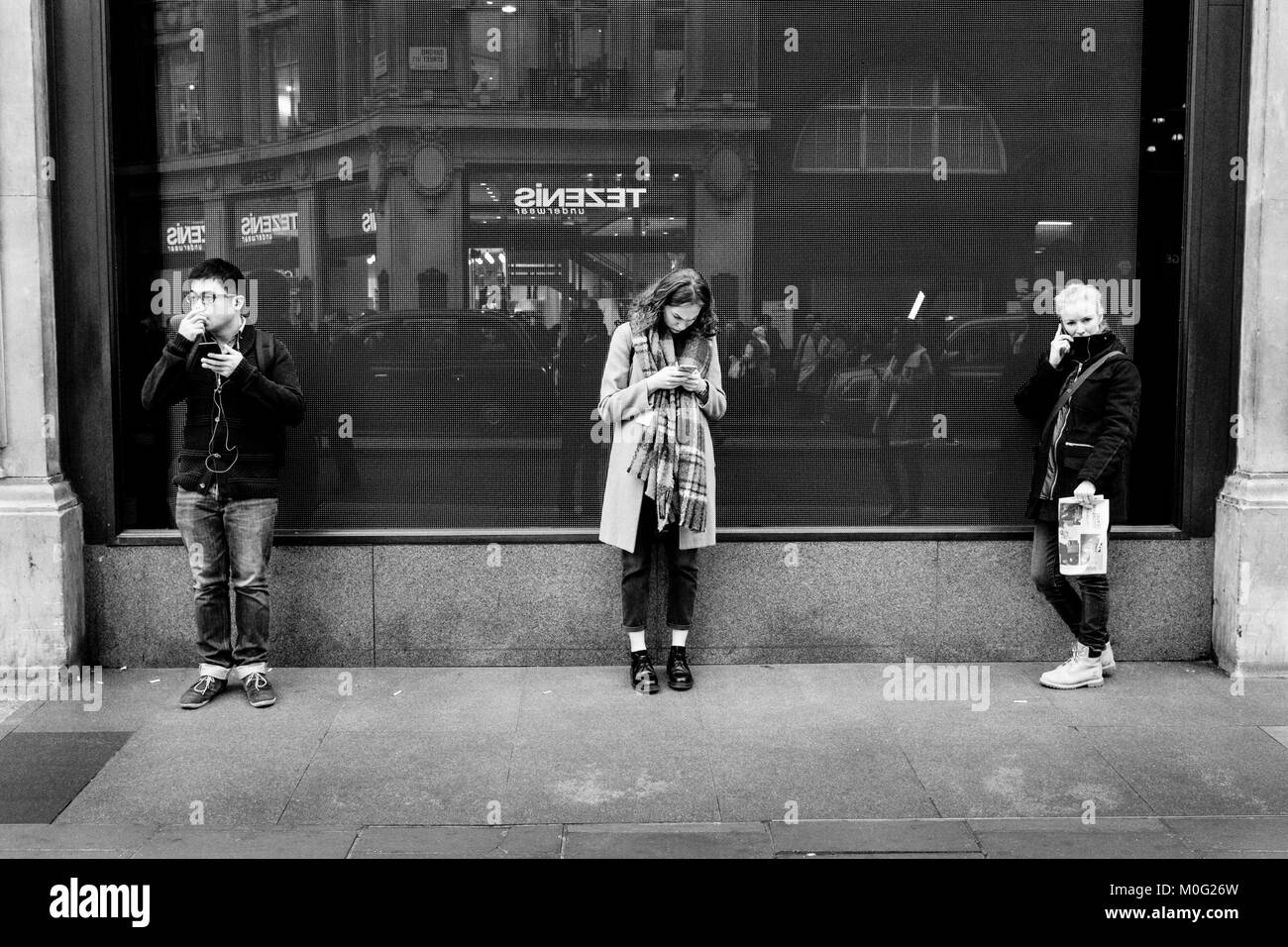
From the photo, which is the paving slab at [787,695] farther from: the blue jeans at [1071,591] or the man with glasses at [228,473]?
the man with glasses at [228,473]

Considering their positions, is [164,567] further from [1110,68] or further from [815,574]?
[1110,68]

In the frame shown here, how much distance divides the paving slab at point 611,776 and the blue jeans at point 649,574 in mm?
738

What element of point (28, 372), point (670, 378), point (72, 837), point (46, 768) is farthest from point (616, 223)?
point (72, 837)

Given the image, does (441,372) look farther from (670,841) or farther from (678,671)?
(670,841)

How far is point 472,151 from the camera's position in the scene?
712 cm

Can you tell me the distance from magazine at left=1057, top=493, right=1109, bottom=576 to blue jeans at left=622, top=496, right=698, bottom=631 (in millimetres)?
1978

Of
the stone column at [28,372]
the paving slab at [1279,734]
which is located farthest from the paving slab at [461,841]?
the paving slab at [1279,734]

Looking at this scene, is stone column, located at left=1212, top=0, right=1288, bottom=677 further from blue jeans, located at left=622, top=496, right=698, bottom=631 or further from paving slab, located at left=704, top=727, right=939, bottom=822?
blue jeans, located at left=622, top=496, right=698, bottom=631

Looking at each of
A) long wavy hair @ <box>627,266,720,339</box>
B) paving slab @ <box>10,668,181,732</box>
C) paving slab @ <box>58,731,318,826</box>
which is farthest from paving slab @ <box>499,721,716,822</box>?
long wavy hair @ <box>627,266,720,339</box>

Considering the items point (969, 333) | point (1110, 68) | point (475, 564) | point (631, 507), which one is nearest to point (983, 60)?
point (1110, 68)

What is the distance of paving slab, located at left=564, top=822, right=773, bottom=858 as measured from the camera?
468 cm

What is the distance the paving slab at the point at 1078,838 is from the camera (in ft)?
15.4

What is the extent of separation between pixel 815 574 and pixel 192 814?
11.9 feet

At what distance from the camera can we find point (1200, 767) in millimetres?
5594
